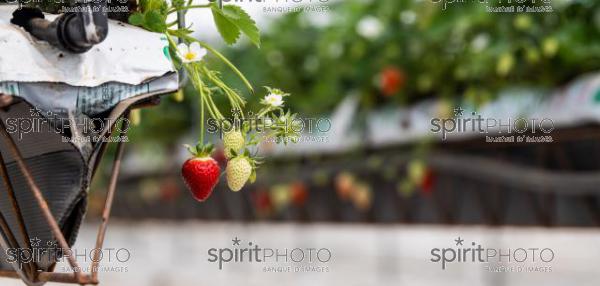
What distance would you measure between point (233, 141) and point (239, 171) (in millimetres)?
35

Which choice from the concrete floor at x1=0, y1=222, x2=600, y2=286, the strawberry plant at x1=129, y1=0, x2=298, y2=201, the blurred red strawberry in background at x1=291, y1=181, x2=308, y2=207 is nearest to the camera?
the strawberry plant at x1=129, y1=0, x2=298, y2=201

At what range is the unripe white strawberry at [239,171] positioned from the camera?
33.1 inches

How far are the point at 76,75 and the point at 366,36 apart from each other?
313 centimetres

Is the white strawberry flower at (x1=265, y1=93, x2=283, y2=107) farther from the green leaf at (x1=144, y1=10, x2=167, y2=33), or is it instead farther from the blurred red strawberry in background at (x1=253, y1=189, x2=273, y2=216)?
the blurred red strawberry in background at (x1=253, y1=189, x2=273, y2=216)

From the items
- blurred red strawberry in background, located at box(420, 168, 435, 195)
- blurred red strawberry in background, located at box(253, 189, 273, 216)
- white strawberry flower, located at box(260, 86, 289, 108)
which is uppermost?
white strawberry flower, located at box(260, 86, 289, 108)

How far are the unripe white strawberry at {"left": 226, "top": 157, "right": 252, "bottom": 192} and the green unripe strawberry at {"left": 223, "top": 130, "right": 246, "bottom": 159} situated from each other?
0.01 m

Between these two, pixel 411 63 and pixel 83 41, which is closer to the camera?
pixel 83 41

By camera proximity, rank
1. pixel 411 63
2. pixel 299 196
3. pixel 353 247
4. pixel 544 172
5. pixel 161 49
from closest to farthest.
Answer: pixel 161 49 < pixel 544 172 < pixel 411 63 < pixel 299 196 < pixel 353 247

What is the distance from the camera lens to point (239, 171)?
84cm

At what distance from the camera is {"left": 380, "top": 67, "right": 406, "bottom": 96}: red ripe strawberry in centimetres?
367

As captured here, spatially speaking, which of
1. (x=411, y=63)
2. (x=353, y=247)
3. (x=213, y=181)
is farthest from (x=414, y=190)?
(x=353, y=247)

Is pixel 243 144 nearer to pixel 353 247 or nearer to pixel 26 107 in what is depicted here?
pixel 26 107

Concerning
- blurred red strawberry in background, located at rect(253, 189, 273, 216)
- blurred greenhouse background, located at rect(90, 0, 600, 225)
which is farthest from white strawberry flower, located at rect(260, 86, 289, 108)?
blurred red strawberry in background, located at rect(253, 189, 273, 216)

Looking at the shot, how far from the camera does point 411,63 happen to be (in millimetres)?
3693
